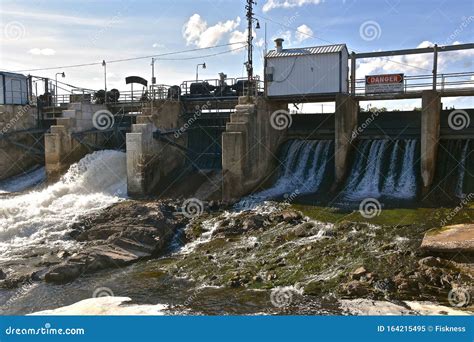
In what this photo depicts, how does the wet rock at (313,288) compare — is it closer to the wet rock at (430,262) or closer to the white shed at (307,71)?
the wet rock at (430,262)

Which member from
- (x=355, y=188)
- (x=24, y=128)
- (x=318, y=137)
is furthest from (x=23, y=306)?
(x=24, y=128)

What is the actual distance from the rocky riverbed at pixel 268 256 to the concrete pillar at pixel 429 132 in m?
3.22

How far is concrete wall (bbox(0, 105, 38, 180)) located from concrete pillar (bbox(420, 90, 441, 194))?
2600cm

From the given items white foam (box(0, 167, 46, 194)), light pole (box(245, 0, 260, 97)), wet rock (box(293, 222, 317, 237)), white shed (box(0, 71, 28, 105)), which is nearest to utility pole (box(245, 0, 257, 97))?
light pole (box(245, 0, 260, 97))

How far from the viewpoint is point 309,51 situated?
2647 centimetres

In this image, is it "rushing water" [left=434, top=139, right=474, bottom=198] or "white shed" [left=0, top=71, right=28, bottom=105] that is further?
"white shed" [left=0, top=71, right=28, bottom=105]

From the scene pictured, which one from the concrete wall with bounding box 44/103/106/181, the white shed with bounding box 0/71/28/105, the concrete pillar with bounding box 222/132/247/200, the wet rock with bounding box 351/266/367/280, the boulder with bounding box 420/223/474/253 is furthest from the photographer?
the white shed with bounding box 0/71/28/105

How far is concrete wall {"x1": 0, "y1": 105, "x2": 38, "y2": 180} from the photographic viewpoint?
33.9 metres

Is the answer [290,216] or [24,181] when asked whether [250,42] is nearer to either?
[290,216]

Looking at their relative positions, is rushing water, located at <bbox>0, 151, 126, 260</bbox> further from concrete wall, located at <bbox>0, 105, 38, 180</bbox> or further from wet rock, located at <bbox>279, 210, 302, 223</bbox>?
wet rock, located at <bbox>279, 210, 302, 223</bbox>

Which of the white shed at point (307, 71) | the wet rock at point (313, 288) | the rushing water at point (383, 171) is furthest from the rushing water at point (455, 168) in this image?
the wet rock at point (313, 288)

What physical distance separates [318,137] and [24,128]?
70.9ft

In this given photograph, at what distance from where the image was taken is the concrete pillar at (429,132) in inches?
924

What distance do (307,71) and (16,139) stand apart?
2137cm
